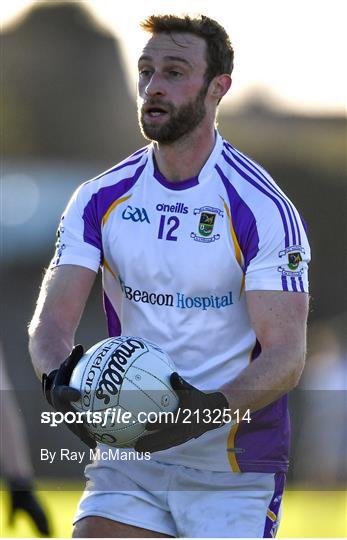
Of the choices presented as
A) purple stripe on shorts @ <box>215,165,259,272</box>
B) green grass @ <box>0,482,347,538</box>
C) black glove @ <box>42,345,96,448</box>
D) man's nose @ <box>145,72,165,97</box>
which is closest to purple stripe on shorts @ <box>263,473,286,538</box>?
black glove @ <box>42,345,96,448</box>

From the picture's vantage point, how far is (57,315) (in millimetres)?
5500

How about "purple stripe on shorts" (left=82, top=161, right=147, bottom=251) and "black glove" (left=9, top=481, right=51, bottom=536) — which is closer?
"purple stripe on shorts" (left=82, top=161, right=147, bottom=251)

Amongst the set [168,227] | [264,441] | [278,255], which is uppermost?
[168,227]

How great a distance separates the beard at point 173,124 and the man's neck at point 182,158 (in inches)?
1.8

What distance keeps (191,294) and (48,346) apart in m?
0.68

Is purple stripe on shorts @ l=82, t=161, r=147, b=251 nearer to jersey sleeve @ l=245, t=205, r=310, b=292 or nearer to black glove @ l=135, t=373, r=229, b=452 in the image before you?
jersey sleeve @ l=245, t=205, r=310, b=292

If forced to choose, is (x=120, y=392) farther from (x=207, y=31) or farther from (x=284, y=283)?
(x=207, y=31)

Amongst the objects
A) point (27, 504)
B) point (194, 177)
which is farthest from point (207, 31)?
point (27, 504)

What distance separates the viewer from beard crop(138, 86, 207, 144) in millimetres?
5629

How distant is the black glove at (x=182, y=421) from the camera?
4.98 meters

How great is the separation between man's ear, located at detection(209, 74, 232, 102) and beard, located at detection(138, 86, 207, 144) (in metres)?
0.19

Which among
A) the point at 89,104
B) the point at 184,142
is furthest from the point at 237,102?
the point at 184,142

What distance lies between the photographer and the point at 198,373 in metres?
5.54

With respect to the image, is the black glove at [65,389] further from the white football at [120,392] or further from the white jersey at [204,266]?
the white jersey at [204,266]
